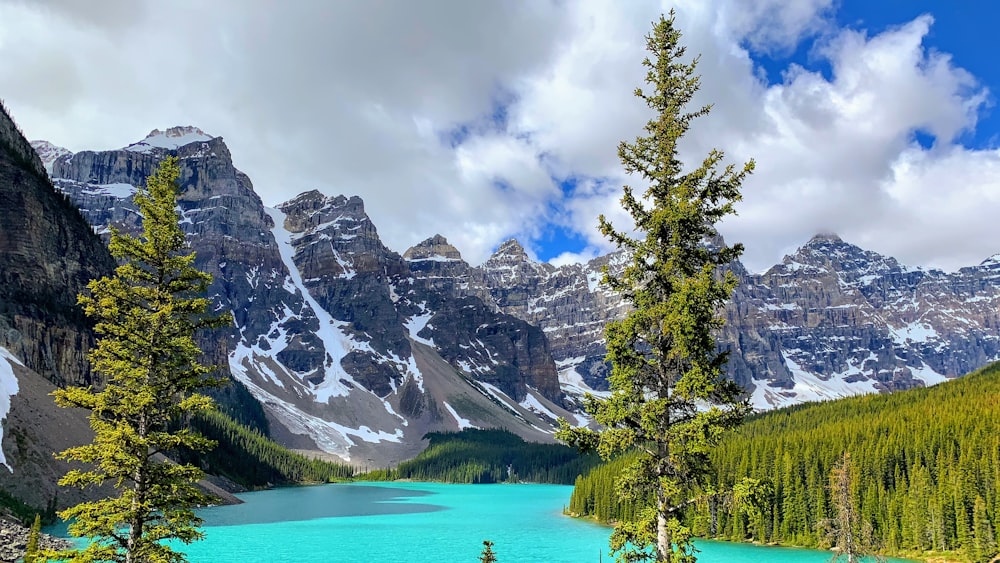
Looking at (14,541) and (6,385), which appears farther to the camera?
(6,385)

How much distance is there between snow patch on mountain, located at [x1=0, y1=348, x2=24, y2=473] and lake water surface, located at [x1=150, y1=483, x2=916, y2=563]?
18866 millimetres

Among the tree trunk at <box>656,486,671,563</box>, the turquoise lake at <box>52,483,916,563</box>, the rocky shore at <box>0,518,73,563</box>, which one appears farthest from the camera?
the turquoise lake at <box>52,483,916,563</box>

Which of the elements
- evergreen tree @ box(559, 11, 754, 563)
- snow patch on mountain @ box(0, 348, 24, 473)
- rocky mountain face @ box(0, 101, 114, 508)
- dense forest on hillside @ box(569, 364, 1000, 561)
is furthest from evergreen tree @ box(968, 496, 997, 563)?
snow patch on mountain @ box(0, 348, 24, 473)

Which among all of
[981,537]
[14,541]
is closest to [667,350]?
[14,541]

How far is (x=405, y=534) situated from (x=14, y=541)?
150 ft

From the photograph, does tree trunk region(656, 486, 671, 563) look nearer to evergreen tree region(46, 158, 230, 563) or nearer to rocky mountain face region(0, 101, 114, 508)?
evergreen tree region(46, 158, 230, 563)

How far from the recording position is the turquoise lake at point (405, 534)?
64.2m

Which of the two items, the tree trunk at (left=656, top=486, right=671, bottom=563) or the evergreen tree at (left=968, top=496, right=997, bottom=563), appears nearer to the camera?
the tree trunk at (left=656, top=486, right=671, bottom=563)

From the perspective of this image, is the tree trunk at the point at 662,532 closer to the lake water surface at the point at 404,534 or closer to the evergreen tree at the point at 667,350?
the evergreen tree at the point at 667,350

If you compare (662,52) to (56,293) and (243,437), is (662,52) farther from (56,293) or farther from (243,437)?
(243,437)

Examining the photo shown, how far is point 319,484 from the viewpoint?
187250 mm

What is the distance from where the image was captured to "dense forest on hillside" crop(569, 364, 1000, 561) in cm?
6291

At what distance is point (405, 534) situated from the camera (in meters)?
82.5

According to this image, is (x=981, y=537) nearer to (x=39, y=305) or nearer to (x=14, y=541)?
(x=14, y=541)
